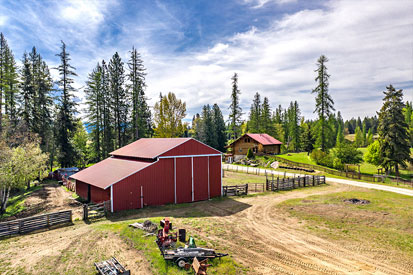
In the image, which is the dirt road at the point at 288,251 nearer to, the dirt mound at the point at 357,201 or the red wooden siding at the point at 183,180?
the red wooden siding at the point at 183,180

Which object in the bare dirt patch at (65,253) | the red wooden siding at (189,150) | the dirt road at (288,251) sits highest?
the red wooden siding at (189,150)

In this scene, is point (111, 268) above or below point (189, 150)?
below

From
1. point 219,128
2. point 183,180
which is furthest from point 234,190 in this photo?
point 219,128

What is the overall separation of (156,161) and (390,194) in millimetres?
23348

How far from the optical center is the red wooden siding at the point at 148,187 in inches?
717

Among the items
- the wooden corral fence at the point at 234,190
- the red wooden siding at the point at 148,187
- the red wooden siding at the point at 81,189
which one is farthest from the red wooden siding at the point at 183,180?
the red wooden siding at the point at 81,189

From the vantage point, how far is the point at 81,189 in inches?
925

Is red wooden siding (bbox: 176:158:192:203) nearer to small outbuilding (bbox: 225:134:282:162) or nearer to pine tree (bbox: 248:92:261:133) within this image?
small outbuilding (bbox: 225:134:282:162)

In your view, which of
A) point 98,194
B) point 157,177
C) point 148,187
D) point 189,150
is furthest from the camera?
point 189,150

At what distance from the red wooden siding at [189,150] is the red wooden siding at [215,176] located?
1.05 meters

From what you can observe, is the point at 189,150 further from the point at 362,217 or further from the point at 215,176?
the point at 362,217

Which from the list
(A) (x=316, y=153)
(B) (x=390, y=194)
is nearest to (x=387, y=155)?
(A) (x=316, y=153)

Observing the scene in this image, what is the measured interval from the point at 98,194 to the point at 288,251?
15481mm

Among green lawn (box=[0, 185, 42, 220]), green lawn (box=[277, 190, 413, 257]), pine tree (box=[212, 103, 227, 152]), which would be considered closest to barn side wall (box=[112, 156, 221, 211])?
green lawn (box=[277, 190, 413, 257])
